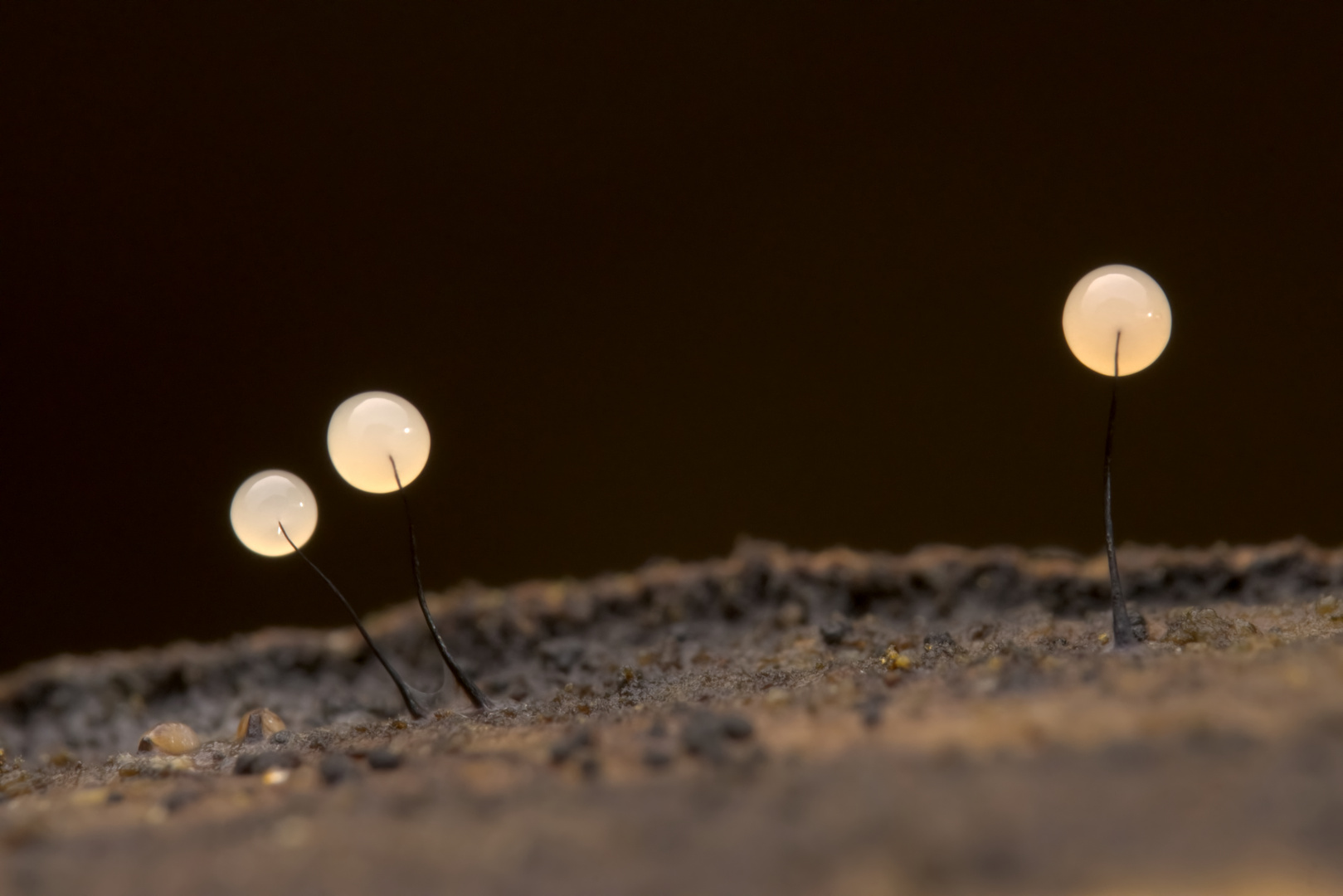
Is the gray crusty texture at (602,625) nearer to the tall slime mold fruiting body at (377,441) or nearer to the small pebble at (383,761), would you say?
the tall slime mold fruiting body at (377,441)

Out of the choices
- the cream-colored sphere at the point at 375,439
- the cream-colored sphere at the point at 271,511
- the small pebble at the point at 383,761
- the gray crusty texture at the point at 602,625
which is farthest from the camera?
the gray crusty texture at the point at 602,625

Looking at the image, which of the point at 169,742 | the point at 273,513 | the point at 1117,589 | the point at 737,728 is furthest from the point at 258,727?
the point at 1117,589

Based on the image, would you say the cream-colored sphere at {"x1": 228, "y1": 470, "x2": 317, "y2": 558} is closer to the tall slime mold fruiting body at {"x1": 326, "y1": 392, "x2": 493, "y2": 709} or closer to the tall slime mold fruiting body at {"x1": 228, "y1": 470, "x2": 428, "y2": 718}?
the tall slime mold fruiting body at {"x1": 228, "y1": 470, "x2": 428, "y2": 718}

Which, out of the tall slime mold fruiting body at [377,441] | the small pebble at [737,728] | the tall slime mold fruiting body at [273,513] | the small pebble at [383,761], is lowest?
the small pebble at [383,761]

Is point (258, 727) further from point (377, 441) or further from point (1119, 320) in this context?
point (1119, 320)

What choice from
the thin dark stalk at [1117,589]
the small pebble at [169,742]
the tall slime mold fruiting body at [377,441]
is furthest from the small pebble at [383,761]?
the thin dark stalk at [1117,589]

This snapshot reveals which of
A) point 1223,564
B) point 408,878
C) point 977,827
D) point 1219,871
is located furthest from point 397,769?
point 1223,564

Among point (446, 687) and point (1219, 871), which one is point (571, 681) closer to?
point (446, 687)
